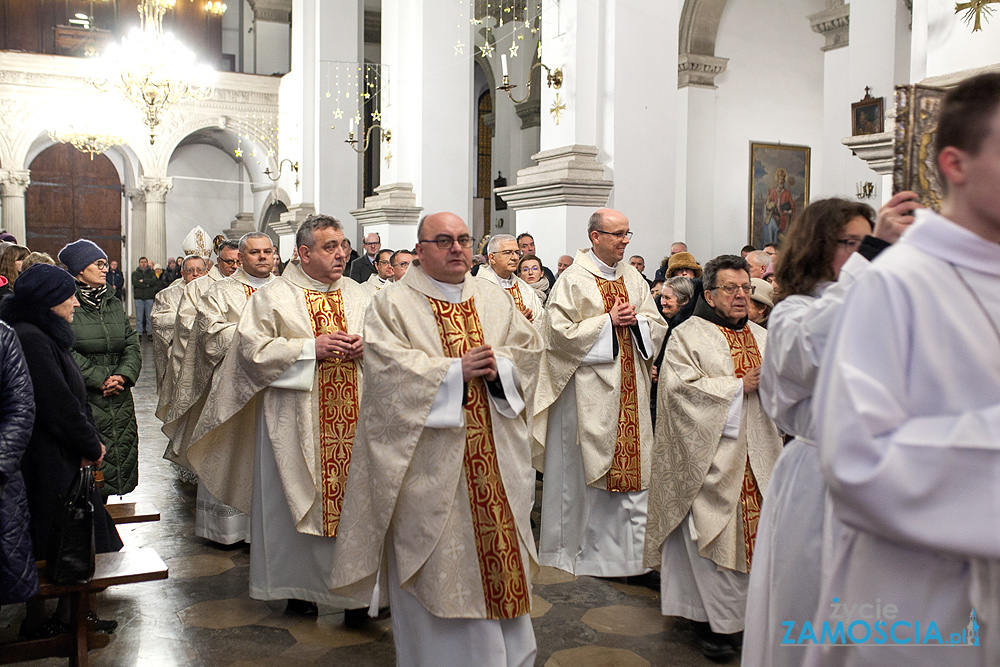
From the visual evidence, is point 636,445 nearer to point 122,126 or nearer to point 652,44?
Answer: point 652,44

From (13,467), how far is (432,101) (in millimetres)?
9080

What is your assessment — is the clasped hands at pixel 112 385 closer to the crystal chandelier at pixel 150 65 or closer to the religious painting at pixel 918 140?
the religious painting at pixel 918 140

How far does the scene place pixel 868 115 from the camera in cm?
1075

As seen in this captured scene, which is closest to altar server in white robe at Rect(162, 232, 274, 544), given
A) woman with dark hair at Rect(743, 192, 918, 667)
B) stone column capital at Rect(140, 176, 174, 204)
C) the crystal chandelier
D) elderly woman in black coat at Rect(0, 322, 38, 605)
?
elderly woman in black coat at Rect(0, 322, 38, 605)

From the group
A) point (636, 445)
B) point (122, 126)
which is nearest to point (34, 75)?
point (122, 126)

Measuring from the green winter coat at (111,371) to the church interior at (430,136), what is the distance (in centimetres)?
55

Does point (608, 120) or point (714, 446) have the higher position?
point (608, 120)

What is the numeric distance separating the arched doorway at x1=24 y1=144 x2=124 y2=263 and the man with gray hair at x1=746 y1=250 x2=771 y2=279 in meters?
21.8

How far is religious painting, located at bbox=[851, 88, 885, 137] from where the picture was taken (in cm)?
1061

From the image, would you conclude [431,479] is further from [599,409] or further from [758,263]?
[758,263]

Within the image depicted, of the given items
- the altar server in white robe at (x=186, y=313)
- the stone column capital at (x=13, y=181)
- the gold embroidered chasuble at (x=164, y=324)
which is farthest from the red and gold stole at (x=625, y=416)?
the stone column capital at (x=13, y=181)

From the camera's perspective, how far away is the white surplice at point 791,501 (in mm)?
2426

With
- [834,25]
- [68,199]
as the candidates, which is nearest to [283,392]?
[834,25]

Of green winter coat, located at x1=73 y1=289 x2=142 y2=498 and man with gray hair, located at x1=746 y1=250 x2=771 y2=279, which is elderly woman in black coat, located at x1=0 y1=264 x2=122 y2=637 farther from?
man with gray hair, located at x1=746 y1=250 x2=771 y2=279
